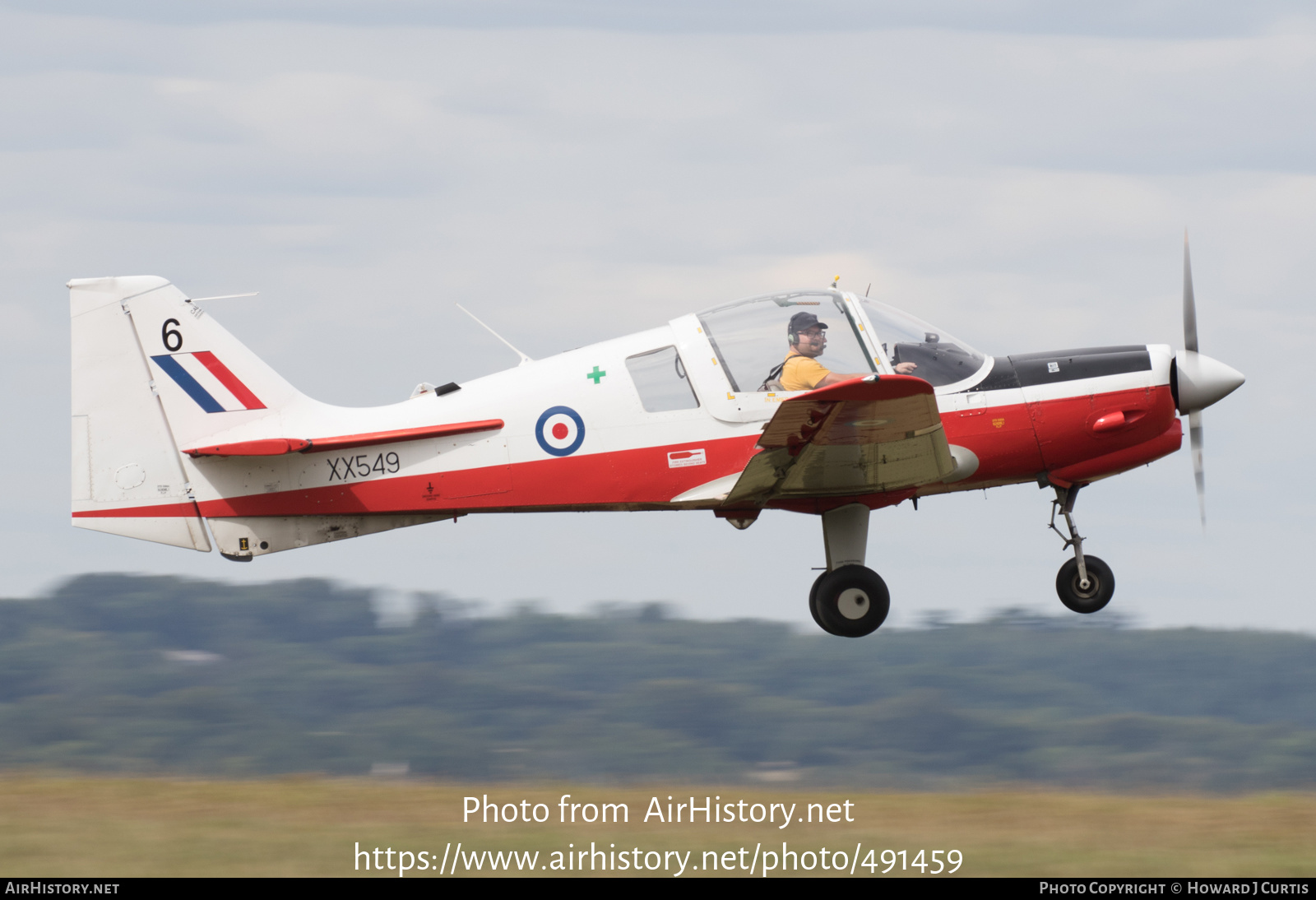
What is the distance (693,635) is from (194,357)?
55.9 metres

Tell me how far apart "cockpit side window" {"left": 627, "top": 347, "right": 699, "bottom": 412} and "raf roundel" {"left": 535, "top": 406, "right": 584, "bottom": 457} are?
53cm

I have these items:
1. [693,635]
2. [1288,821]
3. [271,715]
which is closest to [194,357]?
[1288,821]

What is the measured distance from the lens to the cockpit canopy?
33.7 ft

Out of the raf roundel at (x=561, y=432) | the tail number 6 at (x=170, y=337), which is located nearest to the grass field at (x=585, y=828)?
the raf roundel at (x=561, y=432)

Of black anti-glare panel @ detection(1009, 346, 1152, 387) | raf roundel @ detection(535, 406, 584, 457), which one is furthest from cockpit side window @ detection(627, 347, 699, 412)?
black anti-glare panel @ detection(1009, 346, 1152, 387)

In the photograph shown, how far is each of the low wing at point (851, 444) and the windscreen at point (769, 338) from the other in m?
0.72

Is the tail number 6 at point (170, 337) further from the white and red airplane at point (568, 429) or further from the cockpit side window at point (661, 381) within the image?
the cockpit side window at point (661, 381)

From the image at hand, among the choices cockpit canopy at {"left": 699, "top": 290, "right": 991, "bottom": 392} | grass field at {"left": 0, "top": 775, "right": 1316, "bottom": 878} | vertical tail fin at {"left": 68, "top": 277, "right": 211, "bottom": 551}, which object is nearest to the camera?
grass field at {"left": 0, "top": 775, "right": 1316, "bottom": 878}

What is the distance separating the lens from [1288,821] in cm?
1148

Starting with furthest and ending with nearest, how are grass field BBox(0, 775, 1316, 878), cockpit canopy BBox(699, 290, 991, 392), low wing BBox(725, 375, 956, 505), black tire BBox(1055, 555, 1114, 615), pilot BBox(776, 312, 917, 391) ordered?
1. black tire BBox(1055, 555, 1114, 615)
2. cockpit canopy BBox(699, 290, 991, 392)
3. pilot BBox(776, 312, 917, 391)
4. grass field BBox(0, 775, 1316, 878)
5. low wing BBox(725, 375, 956, 505)

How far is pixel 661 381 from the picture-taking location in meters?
10.3

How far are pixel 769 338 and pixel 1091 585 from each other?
3.53 meters

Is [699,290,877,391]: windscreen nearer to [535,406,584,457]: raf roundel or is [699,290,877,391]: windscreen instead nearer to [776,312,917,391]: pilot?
[776,312,917,391]: pilot
